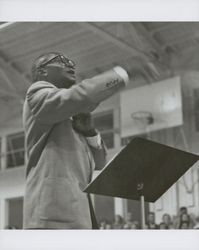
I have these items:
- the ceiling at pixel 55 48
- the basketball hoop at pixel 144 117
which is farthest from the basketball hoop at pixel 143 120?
the ceiling at pixel 55 48

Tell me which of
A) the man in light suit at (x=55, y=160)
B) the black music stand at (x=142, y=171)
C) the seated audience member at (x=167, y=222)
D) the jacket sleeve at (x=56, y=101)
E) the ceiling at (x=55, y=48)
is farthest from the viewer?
the seated audience member at (x=167, y=222)

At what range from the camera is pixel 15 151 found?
16.7 feet

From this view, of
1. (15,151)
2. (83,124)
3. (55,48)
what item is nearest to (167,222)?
(15,151)

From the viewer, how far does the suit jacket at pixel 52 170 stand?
2.60 metres

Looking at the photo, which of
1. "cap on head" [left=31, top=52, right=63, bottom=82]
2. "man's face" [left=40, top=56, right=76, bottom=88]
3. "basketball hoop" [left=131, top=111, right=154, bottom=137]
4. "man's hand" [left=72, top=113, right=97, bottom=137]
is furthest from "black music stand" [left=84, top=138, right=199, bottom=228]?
"basketball hoop" [left=131, top=111, right=154, bottom=137]

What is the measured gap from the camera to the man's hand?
2666 mm

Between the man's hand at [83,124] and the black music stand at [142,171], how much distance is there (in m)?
0.37

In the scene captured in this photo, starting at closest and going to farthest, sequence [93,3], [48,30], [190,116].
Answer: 1. [93,3]
2. [48,30]
3. [190,116]

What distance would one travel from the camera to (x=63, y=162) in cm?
261

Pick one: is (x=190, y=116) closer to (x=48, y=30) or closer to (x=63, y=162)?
(x=48, y=30)

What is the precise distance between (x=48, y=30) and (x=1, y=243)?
146cm

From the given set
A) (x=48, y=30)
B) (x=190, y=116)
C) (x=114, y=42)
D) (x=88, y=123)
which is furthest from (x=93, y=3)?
(x=190, y=116)

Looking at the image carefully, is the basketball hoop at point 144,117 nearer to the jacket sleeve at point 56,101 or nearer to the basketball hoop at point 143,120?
the basketball hoop at point 143,120

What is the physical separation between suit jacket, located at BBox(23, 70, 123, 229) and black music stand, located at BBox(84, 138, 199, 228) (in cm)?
22
